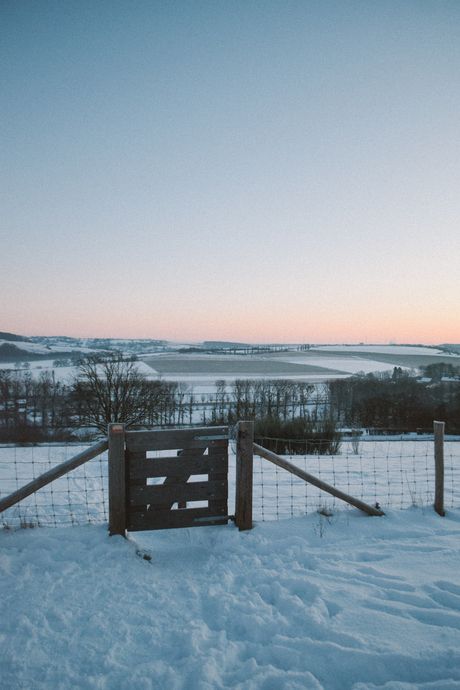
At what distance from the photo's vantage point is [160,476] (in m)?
4.54

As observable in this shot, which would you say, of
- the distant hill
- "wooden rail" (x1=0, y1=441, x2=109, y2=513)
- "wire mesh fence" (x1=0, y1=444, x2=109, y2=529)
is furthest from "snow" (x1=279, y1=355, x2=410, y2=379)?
the distant hill

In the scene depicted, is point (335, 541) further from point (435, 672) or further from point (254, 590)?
point (435, 672)

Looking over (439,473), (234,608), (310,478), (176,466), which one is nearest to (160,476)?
(176,466)

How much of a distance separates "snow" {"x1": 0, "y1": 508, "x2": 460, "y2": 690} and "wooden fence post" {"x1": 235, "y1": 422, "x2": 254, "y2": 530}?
17 centimetres

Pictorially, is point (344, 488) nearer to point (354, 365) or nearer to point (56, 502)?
point (56, 502)

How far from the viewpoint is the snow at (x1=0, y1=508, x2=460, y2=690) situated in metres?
2.64

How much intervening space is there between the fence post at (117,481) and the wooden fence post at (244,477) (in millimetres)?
1461

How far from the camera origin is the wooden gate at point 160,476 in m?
4.63

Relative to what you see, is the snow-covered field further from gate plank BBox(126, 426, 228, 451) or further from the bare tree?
the bare tree

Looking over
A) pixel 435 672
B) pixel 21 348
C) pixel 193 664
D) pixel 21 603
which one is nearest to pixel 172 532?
pixel 21 603

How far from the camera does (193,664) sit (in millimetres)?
2715

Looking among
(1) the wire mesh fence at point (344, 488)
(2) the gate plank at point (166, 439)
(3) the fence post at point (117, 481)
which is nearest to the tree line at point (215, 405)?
(1) the wire mesh fence at point (344, 488)

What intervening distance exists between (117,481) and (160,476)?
0.56 m

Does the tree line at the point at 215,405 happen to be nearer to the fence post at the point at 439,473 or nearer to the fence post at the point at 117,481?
the fence post at the point at 439,473
